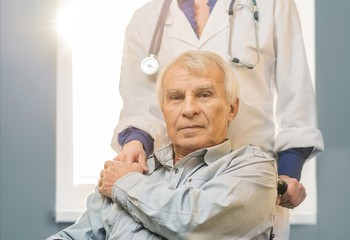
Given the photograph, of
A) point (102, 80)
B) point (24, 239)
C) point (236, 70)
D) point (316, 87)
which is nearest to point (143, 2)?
point (102, 80)

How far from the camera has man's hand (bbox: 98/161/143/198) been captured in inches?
52.1

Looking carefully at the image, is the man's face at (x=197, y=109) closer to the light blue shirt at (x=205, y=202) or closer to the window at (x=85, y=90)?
the light blue shirt at (x=205, y=202)

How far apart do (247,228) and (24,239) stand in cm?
107

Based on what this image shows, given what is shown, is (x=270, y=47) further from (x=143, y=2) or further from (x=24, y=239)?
(x=24, y=239)

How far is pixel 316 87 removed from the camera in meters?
1.84

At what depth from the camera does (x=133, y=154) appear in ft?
4.85

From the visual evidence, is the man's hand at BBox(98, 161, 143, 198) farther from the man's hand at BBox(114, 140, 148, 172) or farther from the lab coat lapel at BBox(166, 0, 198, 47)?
the lab coat lapel at BBox(166, 0, 198, 47)

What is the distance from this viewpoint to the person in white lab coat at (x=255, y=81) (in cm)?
151

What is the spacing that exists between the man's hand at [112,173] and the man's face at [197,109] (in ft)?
0.50

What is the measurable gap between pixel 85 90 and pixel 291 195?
0.92 m

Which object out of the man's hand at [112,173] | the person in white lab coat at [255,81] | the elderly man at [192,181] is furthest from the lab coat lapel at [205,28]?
the man's hand at [112,173]

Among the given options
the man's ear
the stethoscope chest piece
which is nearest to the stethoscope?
the stethoscope chest piece

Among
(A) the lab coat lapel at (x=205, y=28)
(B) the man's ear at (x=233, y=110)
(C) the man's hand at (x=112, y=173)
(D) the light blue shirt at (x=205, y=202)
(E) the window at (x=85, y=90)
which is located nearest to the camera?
(D) the light blue shirt at (x=205, y=202)

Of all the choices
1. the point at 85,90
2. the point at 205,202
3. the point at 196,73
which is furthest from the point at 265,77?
the point at 85,90
